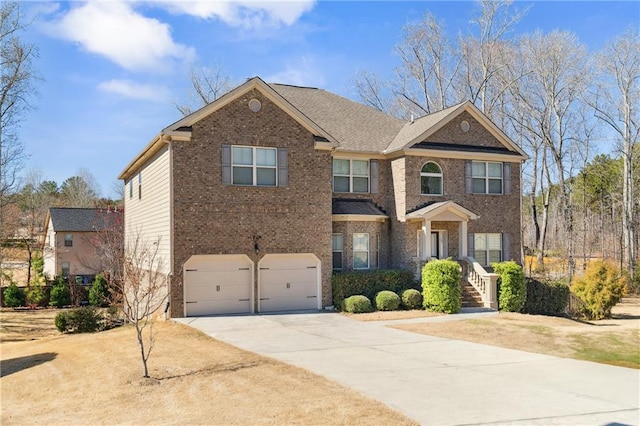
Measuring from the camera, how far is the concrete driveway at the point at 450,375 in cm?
919

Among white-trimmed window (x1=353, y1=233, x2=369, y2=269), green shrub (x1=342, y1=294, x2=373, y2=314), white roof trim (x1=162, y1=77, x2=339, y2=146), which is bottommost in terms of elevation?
green shrub (x1=342, y1=294, x2=373, y2=314)

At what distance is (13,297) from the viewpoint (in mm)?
32938

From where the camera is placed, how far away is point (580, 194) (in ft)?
187

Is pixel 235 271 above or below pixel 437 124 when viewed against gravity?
below

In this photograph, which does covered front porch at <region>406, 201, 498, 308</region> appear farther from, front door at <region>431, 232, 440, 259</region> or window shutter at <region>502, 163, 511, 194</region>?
window shutter at <region>502, 163, 511, 194</region>

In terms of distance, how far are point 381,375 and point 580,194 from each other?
2054 inches

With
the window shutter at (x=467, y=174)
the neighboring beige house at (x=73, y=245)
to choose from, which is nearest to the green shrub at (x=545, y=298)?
the window shutter at (x=467, y=174)

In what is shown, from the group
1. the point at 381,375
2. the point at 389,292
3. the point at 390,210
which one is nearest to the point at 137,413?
the point at 381,375

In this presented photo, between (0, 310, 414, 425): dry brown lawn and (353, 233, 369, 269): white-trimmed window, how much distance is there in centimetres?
1040

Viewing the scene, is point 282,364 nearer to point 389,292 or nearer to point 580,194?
point 389,292

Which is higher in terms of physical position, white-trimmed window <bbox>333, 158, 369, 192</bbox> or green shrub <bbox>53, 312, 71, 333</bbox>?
white-trimmed window <bbox>333, 158, 369, 192</bbox>

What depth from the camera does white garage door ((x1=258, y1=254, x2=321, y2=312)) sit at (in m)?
22.0

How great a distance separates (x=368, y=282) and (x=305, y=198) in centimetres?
449

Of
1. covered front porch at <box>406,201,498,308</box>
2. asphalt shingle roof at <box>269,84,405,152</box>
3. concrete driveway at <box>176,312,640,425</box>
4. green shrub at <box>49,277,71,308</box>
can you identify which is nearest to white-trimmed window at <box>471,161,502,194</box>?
covered front porch at <box>406,201,498,308</box>
